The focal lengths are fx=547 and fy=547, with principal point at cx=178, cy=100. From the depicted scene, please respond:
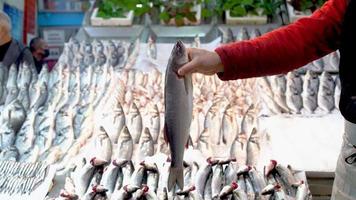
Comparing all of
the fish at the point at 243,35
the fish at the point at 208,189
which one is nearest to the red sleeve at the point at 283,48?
the fish at the point at 208,189

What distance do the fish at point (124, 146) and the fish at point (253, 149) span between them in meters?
0.81

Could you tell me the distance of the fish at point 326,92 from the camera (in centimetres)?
458

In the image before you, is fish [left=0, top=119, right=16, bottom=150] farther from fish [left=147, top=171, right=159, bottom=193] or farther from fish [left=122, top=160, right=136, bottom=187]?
fish [left=147, top=171, right=159, bottom=193]

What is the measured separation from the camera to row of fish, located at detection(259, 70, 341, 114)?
15.0ft

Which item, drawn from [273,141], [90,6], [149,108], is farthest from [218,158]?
[90,6]

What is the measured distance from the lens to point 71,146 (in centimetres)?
391

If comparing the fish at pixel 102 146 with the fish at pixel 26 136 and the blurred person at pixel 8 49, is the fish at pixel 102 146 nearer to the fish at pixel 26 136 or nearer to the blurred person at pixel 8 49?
the fish at pixel 26 136

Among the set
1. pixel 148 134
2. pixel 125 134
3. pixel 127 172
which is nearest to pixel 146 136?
pixel 148 134

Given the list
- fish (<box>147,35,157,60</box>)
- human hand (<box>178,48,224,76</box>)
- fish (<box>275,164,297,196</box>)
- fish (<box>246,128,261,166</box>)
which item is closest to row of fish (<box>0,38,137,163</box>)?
fish (<box>147,35,157,60</box>)

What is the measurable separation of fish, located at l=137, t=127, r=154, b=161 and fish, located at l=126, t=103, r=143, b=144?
0.13 meters

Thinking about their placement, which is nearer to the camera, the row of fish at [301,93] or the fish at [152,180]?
the fish at [152,180]

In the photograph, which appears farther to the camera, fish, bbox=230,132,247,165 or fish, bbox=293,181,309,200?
fish, bbox=230,132,247,165

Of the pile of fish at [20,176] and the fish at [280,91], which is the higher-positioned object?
the fish at [280,91]

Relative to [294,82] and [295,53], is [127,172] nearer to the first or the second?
[295,53]
